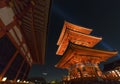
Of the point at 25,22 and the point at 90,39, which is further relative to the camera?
the point at 90,39

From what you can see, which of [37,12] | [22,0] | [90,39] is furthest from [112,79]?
[22,0]

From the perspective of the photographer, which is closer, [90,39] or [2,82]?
[2,82]

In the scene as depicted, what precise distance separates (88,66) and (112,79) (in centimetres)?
355

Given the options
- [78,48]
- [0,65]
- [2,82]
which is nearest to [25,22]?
[0,65]

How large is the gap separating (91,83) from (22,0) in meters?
8.67

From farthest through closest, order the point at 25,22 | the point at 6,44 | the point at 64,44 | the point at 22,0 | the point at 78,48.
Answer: the point at 64,44, the point at 78,48, the point at 25,22, the point at 6,44, the point at 22,0

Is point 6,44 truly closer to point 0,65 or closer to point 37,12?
point 0,65

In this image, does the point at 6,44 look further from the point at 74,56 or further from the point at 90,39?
the point at 90,39

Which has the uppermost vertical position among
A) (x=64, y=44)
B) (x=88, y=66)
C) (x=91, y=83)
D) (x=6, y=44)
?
(x=64, y=44)

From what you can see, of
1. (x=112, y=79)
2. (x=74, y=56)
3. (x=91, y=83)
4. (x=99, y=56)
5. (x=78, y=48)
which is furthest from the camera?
(x=99, y=56)

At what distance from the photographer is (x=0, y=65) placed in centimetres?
697

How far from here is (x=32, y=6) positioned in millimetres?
6797

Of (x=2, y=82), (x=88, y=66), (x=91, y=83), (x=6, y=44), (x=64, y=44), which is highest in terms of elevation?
(x=64, y=44)

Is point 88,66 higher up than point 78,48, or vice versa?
point 78,48
